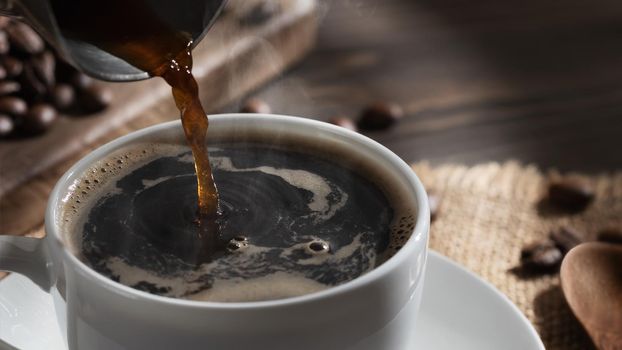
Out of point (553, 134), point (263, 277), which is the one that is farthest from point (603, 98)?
point (263, 277)

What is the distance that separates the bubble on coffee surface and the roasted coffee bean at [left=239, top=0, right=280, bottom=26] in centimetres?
115

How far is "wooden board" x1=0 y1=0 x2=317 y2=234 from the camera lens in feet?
5.09

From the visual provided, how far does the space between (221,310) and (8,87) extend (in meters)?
1.24

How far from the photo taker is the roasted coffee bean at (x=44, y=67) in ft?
6.15

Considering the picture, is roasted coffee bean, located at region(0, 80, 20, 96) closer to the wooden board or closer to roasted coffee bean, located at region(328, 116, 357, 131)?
the wooden board

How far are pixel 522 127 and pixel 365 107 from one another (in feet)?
1.20

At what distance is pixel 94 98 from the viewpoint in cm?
179

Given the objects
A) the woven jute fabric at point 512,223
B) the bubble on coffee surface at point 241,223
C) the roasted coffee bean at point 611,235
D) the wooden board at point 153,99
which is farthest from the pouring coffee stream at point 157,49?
the roasted coffee bean at point 611,235

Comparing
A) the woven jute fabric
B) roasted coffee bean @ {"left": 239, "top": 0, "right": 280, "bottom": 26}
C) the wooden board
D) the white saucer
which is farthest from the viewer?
roasted coffee bean @ {"left": 239, "top": 0, "right": 280, "bottom": 26}

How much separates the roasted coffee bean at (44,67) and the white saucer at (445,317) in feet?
2.96

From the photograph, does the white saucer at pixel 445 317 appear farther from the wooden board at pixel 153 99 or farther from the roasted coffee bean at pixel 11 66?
the roasted coffee bean at pixel 11 66

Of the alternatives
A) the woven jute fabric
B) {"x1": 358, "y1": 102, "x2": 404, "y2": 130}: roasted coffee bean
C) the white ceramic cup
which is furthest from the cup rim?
{"x1": 358, "y1": 102, "x2": 404, "y2": 130}: roasted coffee bean

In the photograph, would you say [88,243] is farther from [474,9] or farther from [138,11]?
[474,9]

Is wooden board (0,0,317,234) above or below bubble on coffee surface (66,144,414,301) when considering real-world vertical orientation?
below
